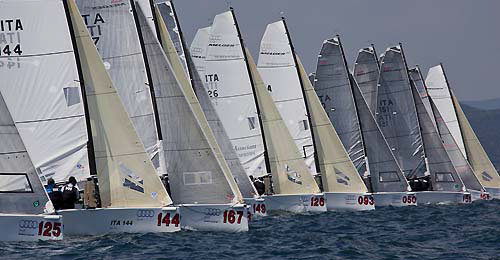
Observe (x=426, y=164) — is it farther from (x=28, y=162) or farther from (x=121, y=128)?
(x=28, y=162)

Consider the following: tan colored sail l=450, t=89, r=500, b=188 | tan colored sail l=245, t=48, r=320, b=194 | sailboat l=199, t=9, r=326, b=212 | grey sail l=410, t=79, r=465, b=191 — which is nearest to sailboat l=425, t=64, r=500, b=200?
tan colored sail l=450, t=89, r=500, b=188

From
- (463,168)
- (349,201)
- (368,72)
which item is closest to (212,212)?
(349,201)

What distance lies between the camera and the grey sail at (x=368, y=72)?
46969 mm

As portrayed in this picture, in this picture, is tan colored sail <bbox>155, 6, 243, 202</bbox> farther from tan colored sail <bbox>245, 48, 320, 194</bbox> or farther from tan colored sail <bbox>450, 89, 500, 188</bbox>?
tan colored sail <bbox>450, 89, 500, 188</bbox>

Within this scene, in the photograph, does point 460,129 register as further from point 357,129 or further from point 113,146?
point 113,146

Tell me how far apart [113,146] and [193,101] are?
14.0ft

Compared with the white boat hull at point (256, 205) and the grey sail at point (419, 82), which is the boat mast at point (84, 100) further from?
the grey sail at point (419, 82)

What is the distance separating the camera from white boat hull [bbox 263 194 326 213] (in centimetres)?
3547

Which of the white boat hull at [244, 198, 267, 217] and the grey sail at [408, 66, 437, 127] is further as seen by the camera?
the grey sail at [408, 66, 437, 127]

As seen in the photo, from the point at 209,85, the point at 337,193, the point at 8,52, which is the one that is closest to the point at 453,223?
the point at 337,193

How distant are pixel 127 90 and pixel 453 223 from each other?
9.70 meters

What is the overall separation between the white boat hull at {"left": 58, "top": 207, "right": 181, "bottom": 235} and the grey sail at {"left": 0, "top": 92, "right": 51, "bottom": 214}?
1664 millimetres

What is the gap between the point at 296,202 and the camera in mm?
35625

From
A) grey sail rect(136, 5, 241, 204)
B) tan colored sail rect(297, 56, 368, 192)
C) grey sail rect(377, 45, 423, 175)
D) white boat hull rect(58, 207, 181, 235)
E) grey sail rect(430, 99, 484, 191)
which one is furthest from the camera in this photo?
grey sail rect(430, 99, 484, 191)
